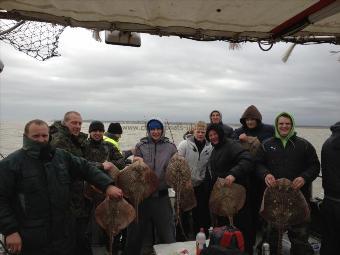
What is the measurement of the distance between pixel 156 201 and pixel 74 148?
1247 mm

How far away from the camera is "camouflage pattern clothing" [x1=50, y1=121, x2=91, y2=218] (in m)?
3.88

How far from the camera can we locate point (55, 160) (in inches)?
126

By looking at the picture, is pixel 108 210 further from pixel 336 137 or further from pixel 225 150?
pixel 336 137

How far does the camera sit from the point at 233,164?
4484 mm

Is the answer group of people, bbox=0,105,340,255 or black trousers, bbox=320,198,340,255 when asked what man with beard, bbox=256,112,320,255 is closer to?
group of people, bbox=0,105,340,255

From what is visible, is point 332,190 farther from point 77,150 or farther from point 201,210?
point 77,150

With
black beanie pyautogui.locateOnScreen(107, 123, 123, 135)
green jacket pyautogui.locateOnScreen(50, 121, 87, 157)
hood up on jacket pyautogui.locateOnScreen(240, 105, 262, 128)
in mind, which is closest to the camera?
green jacket pyautogui.locateOnScreen(50, 121, 87, 157)

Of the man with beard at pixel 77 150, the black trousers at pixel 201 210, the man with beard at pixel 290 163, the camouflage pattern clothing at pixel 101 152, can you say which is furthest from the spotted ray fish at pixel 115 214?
the black trousers at pixel 201 210

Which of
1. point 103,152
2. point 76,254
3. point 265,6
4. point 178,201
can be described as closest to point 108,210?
point 76,254

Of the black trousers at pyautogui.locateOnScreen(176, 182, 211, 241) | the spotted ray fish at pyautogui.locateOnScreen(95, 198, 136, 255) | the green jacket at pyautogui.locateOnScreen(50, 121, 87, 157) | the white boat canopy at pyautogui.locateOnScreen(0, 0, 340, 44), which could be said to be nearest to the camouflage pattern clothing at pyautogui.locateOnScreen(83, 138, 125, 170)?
the green jacket at pyautogui.locateOnScreen(50, 121, 87, 157)

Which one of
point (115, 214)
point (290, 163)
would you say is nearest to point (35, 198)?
point (115, 214)

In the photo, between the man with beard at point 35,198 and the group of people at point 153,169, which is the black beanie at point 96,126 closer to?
the group of people at point 153,169

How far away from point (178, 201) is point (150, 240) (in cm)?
173

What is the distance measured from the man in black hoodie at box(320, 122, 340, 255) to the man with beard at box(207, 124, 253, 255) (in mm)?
933
